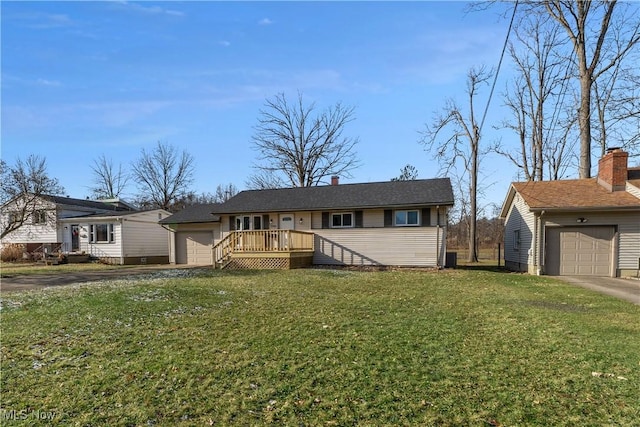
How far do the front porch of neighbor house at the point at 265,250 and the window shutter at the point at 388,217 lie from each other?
3971mm

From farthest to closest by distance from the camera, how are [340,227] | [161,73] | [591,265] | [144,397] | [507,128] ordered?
[507,128] → [340,227] → [591,265] → [161,73] → [144,397]

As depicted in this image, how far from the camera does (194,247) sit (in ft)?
71.1

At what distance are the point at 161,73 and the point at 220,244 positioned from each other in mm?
8398

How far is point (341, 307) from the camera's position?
7277 mm

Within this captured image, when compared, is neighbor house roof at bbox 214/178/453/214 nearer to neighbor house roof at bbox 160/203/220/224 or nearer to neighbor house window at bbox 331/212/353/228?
neighbor house window at bbox 331/212/353/228

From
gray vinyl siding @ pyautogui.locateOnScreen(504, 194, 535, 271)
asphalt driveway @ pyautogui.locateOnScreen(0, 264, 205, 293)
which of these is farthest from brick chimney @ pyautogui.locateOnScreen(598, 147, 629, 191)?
asphalt driveway @ pyautogui.locateOnScreen(0, 264, 205, 293)

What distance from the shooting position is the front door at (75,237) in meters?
24.1

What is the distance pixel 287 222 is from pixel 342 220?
3013 millimetres

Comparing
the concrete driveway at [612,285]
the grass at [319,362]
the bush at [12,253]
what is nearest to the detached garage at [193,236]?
the grass at [319,362]

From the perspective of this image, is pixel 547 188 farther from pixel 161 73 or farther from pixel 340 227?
pixel 161 73

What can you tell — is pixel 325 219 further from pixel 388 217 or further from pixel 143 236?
pixel 143 236

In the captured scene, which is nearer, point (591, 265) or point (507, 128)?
point (591, 265)

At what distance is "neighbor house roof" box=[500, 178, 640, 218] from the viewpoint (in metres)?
13.1

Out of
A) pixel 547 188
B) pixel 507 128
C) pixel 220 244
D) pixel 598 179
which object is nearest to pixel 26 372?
pixel 220 244
